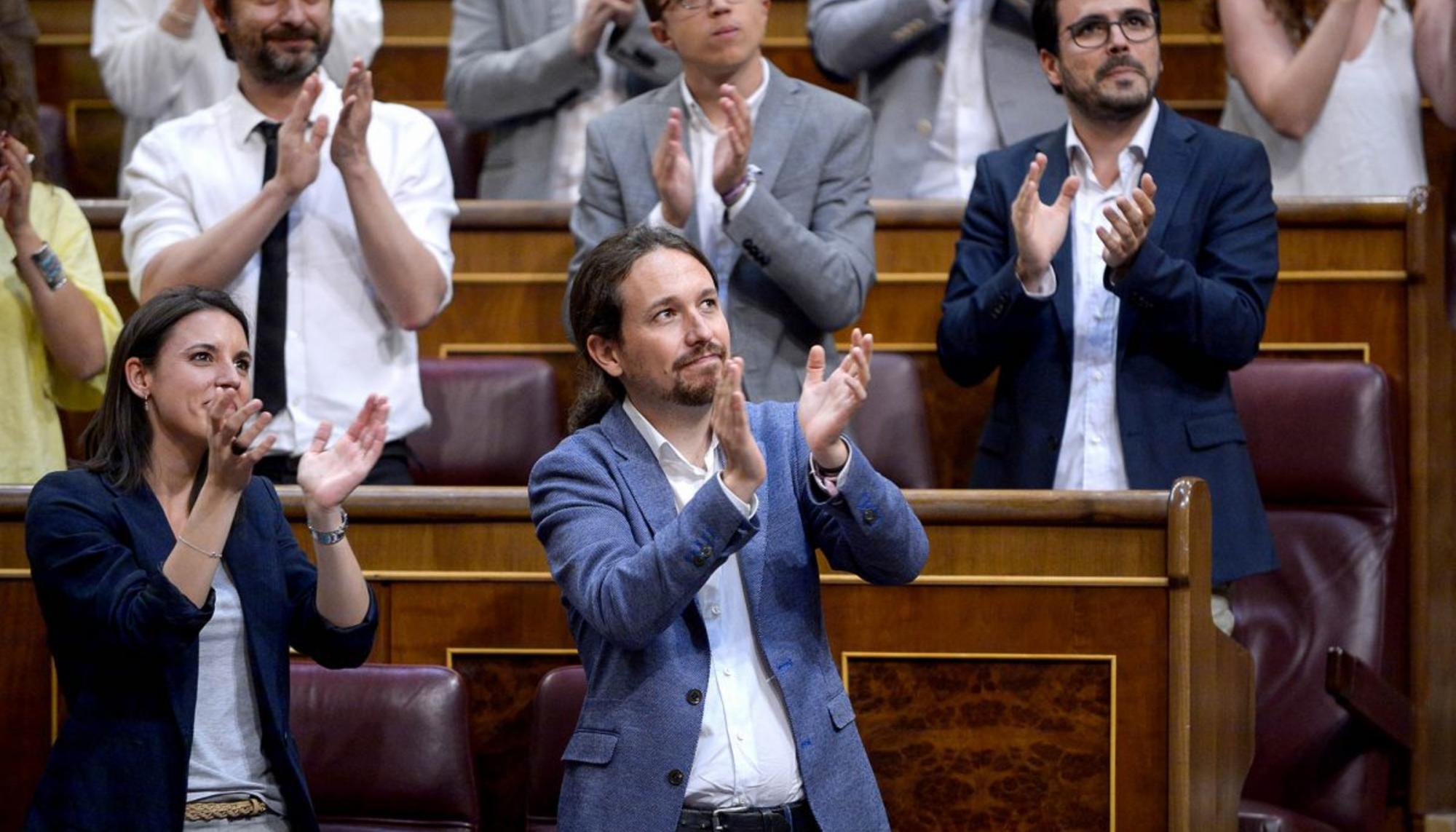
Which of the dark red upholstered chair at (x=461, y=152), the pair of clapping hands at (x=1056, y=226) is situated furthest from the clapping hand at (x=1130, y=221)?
the dark red upholstered chair at (x=461, y=152)

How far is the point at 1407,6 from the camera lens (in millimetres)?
3006

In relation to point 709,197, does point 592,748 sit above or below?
below

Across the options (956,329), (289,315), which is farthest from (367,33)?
(956,329)

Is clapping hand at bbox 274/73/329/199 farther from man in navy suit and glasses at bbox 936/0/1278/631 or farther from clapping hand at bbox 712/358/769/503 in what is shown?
clapping hand at bbox 712/358/769/503

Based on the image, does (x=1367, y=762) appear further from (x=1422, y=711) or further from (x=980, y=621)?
(x=980, y=621)

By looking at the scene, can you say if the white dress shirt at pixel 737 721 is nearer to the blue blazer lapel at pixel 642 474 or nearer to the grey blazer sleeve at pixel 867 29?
the blue blazer lapel at pixel 642 474

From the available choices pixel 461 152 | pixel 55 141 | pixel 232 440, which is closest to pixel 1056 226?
pixel 232 440

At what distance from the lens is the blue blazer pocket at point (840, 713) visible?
160 centimetres

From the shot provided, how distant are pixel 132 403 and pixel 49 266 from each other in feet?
1.95

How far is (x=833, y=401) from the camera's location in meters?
1.55

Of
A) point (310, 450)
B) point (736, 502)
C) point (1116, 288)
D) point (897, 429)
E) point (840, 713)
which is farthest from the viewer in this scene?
point (897, 429)

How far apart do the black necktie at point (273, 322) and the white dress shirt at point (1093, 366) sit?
0.93m

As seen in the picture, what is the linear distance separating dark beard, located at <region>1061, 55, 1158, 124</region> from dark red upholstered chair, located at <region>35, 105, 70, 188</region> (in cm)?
194

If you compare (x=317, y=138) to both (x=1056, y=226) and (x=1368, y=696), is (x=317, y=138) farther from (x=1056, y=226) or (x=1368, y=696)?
(x=1368, y=696)
